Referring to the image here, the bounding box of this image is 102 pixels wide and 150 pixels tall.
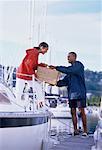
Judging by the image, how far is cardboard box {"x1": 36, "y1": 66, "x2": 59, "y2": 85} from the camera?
2848 mm

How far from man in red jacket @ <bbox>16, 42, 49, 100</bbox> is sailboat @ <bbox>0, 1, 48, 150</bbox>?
9 centimetres

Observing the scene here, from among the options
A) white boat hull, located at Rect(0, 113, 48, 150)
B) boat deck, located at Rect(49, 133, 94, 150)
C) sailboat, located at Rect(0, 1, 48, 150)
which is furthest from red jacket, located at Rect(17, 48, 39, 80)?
boat deck, located at Rect(49, 133, 94, 150)

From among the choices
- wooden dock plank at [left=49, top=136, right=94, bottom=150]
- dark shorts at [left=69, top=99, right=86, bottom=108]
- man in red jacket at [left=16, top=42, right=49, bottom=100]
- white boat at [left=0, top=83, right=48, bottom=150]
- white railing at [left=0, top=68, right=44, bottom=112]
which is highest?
man in red jacket at [left=16, top=42, right=49, bottom=100]

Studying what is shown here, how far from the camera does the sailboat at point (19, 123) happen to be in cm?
254

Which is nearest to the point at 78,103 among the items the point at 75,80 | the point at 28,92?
the point at 75,80

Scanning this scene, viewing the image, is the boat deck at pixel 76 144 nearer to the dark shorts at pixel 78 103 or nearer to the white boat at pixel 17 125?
the white boat at pixel 17 125

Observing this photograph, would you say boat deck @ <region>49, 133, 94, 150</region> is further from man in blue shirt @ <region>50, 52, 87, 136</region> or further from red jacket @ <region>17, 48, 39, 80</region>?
red jacket @ <region>17, 48, 39, 80</region>

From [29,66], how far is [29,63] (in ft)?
0.09

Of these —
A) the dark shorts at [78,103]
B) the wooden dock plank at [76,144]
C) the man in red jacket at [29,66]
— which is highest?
the man in red jacket at [29,66]

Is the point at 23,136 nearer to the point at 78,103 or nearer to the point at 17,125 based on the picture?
the point at 17,125

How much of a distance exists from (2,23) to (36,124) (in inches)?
29.0

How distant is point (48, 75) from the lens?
2.88 meters

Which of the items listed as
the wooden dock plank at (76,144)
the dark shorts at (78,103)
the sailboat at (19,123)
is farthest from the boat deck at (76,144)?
the dark shorts at (78,103)

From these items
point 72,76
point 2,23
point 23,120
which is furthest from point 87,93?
point 2,23
